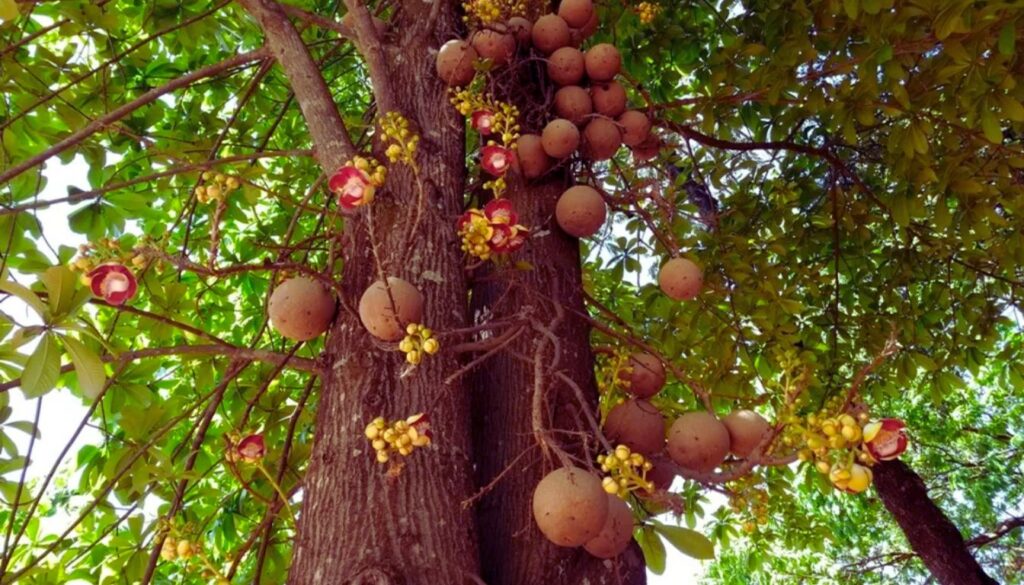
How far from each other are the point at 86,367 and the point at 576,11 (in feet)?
5.14

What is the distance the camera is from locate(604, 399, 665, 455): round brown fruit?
5.18 feet

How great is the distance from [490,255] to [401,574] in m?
0.65

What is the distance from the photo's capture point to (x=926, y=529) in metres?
3.84

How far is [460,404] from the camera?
5.05ft

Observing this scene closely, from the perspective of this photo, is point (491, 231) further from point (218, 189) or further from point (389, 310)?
point (218, 189)

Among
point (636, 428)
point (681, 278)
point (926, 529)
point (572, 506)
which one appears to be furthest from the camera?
point (926, 529)

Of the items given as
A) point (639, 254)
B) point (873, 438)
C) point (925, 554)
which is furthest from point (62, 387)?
point (925, 554)

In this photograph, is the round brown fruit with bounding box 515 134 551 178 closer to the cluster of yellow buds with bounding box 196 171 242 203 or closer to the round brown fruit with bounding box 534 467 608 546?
the cluster of yellow buds with bounding box 196 171 242 203

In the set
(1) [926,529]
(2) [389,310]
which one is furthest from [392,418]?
(1) [926,529]

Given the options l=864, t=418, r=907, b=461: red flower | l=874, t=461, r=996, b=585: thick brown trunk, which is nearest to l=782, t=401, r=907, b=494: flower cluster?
l=864, t=418, r=907, b=461: red flower

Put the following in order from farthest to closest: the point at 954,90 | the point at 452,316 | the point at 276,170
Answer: the point at 276,170 < the point at 954,90 < the point at 452,316

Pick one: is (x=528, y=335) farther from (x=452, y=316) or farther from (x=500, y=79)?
(x=500, y=79)

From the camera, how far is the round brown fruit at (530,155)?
2.03m

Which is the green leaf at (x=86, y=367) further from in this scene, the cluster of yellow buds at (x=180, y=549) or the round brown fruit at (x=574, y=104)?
the round brown fruit at (x=574, y=104)
